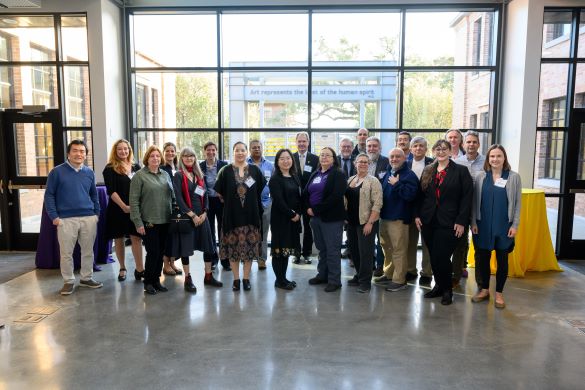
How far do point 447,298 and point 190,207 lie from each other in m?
2.81

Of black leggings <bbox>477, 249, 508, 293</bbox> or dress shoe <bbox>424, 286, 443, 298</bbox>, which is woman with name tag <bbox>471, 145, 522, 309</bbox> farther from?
dress shoe <bbox>424, 286, 443, 298</bbox>

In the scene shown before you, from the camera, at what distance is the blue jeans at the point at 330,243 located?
14.3 feet

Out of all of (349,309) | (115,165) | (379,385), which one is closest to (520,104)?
(349,309)

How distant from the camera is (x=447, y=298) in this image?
161 inches

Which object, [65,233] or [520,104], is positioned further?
[520,104]

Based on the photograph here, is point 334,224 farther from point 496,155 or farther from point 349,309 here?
point 496,155

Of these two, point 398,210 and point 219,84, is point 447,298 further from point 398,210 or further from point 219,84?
point 219,84

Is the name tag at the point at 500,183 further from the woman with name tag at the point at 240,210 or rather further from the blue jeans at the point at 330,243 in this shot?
the woman with name tag at the point at 240,210

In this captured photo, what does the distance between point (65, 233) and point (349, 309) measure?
3050mm

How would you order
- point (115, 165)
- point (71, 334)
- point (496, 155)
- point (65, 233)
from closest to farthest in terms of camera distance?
point (71, 334) < point (496, 155) < point (65, 233) < point (115, 165)

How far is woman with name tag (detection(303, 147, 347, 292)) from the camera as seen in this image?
424 cm

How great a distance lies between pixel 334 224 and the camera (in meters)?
4.34

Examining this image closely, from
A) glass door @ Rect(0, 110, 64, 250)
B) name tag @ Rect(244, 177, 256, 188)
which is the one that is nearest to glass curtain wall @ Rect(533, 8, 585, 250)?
name tag @ Rect(244, 177, 256, 188)

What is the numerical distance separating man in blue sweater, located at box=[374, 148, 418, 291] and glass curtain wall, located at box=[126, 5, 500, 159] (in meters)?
2.27
